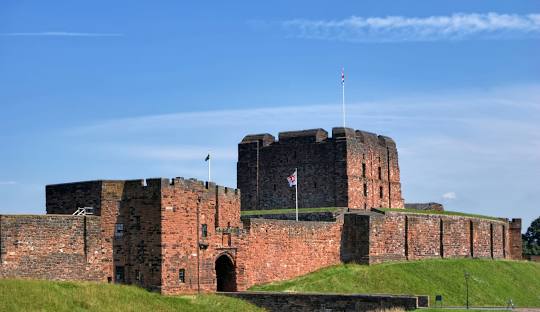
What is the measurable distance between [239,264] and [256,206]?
715 inches

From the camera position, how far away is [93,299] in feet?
116

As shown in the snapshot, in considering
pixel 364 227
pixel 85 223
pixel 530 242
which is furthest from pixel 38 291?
pixel 530 242

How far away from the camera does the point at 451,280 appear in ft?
171

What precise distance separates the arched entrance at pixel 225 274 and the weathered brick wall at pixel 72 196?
23.6ft

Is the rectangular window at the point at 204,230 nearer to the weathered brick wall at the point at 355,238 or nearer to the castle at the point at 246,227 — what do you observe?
the castle at the point at 246,227

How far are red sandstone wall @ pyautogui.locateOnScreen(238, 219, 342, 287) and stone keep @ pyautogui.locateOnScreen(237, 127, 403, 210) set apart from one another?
276 inches

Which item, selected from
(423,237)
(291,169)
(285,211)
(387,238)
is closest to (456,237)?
(423,237)

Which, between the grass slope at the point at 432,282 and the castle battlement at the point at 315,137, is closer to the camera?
the grass slope at the point at 432,282

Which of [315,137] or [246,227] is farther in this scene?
[315,137]

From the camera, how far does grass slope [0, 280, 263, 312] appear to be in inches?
1300

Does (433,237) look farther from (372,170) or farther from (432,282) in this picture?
(432,282)

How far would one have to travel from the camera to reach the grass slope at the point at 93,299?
33.0m

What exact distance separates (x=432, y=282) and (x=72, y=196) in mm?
21379

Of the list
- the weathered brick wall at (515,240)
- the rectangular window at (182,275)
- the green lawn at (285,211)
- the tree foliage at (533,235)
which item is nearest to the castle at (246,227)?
the rectangular window at (182,275)
